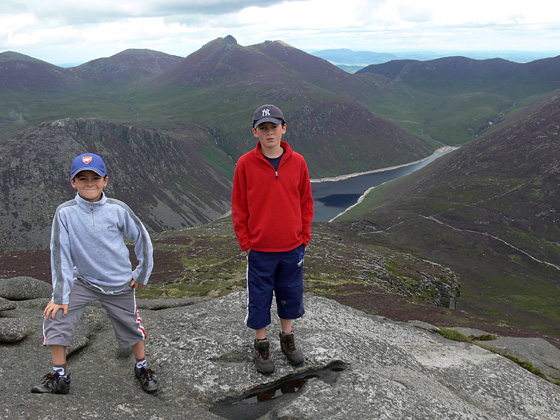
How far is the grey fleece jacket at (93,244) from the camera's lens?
9.35 meters

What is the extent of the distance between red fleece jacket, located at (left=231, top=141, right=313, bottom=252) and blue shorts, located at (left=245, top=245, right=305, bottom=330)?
29cm

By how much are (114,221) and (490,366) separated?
1353cm

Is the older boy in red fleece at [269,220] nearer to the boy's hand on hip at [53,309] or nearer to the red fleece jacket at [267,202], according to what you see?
the red fleece jacket at [267,202]

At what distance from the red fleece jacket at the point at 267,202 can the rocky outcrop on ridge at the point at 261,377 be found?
146 inches

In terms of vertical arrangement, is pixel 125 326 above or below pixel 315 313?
above

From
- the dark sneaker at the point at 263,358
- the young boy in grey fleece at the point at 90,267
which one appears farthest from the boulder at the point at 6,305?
the dark sneaker at the point at 263,358

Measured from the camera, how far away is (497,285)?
92.0 metres

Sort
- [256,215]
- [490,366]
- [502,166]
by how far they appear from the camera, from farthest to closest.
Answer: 1. [502,166]
2. [490,366]
3. [256,215]

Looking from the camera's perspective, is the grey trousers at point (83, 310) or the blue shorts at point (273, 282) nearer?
the grey trousers at point (83, 310)

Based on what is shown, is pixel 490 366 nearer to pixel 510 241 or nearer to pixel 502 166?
pixel 510 241

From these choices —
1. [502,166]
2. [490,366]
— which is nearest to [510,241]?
[502,166]

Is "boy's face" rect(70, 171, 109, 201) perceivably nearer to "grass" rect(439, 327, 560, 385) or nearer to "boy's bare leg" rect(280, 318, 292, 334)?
"boy's bare leg" rect(280, 318, 292, 334)

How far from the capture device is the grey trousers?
9.14m

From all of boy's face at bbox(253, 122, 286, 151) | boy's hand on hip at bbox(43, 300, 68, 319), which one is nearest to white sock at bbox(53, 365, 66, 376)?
boy's hand on hip at bbox(43, 300, 68, 319)
